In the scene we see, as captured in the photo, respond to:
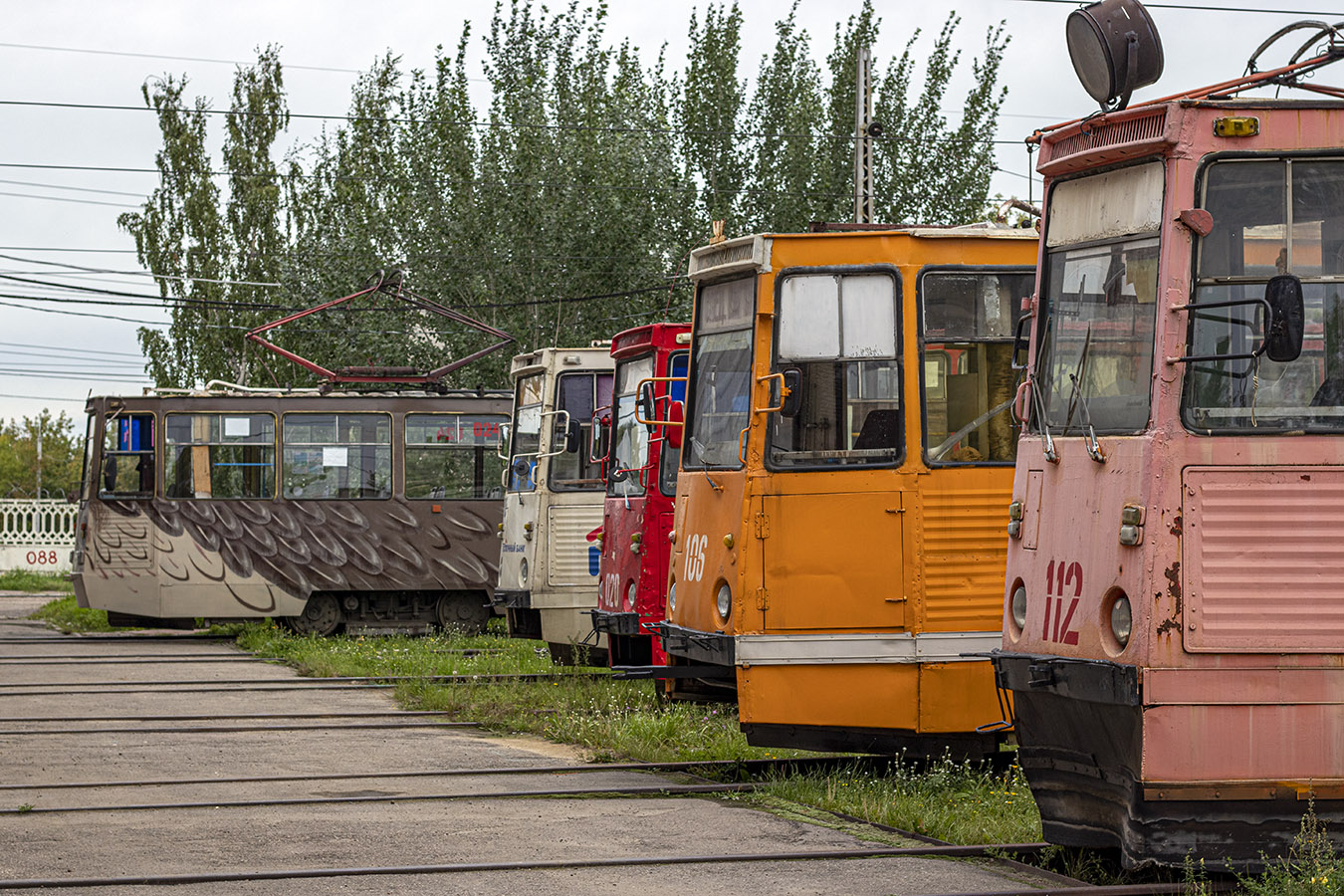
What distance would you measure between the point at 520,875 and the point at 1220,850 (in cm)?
284

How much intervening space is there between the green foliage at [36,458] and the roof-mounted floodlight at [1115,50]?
6771cm

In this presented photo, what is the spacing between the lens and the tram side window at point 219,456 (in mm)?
22422

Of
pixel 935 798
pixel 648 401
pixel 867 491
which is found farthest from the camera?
pixel 648 401

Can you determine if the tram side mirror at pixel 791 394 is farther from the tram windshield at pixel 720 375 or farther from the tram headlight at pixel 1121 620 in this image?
the tram headlight at pixel 1121 620

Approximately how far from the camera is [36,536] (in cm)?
4016

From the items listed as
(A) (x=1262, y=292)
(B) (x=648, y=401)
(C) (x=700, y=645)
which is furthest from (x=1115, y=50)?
(B) (x=648, y=401)

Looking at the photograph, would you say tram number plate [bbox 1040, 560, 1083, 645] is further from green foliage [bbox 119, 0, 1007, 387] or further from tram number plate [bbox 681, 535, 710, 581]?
green foliage [bbox 119, 0, 1007, 387]

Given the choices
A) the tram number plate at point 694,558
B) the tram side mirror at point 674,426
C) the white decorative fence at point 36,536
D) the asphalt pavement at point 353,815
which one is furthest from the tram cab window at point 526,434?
the white decorative fence at point 36,536

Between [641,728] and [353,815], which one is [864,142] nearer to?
[641,728]

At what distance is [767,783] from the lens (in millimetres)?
10070

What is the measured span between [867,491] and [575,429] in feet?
25.1

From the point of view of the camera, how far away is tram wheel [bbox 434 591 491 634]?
2358 cm

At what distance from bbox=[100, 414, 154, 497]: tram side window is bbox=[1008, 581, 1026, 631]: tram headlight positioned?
1671cm

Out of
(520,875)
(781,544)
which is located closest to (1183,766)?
(520,875)
